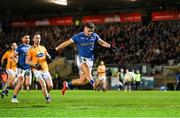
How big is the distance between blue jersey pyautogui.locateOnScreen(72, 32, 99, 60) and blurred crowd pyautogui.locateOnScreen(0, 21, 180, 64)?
2891 cm

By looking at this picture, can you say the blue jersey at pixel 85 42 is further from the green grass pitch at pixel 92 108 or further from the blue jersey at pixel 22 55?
the blue jersey at pixel 22 55

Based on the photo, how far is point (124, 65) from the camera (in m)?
47.4

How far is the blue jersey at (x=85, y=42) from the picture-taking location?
18328 millimetres

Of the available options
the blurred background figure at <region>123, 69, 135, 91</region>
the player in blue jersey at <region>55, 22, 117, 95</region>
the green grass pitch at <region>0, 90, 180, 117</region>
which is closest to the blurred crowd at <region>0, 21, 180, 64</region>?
the blurred background figure at <region>123, 69, 135, 91</region>

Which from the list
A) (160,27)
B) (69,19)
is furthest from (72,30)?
(160,27)

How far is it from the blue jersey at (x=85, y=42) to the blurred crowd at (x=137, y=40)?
1138 inches

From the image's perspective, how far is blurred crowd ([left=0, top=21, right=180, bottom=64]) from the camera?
1877 inches

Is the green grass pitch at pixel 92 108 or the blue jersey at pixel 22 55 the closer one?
the green grass pitch at pixel 92 108

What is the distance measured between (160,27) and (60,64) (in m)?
10.9

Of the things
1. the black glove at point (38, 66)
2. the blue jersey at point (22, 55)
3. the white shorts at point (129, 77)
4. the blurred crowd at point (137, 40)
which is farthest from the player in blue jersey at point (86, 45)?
the blurred crowd at point (137, 40)

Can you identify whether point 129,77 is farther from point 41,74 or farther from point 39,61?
point 41,74

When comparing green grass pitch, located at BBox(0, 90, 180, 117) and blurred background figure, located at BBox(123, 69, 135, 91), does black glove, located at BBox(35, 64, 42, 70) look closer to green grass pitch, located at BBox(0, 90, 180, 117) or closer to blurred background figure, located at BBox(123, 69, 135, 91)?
green grass pitch, located at BBox(0, 90, 180, 117)

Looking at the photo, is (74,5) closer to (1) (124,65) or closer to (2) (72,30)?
(2) (72,30)

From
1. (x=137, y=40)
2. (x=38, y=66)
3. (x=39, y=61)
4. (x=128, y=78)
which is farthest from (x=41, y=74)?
(x=137, y=40)
